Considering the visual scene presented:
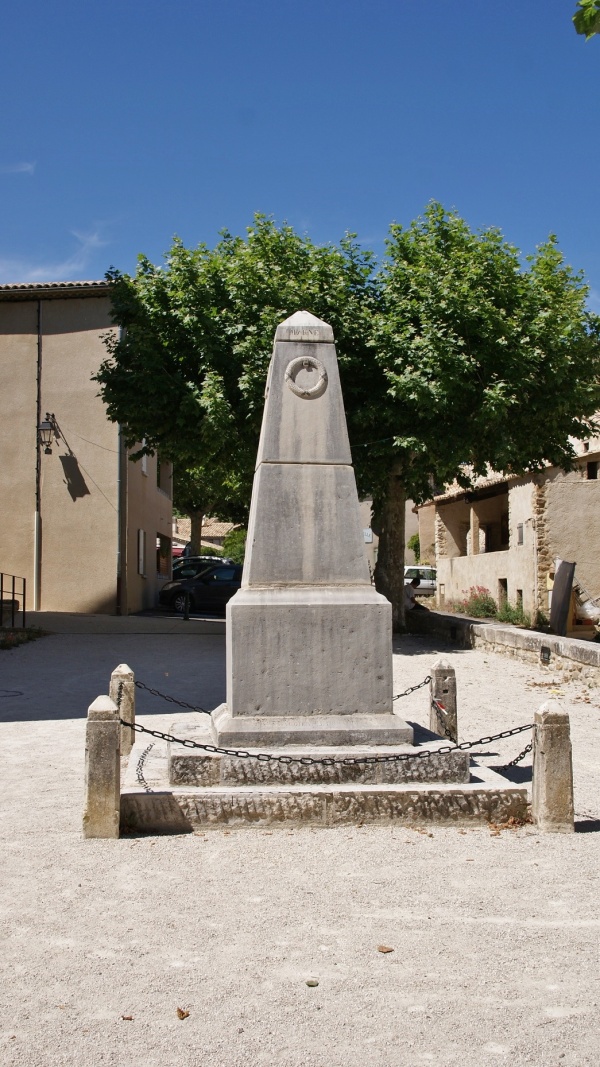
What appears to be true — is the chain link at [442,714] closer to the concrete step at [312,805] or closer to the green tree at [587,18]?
the concrete step at [312,805]

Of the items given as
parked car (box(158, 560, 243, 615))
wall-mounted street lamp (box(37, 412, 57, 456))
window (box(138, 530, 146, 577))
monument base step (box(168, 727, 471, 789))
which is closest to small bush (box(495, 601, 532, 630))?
parked car (box(158, 560, 243, 615))

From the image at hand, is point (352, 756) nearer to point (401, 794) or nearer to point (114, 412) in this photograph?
point (401, 794)

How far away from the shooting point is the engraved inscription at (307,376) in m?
5.92

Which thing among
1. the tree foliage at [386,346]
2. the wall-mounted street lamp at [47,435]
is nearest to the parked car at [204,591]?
the wall-mounted street lamp at [47,435]

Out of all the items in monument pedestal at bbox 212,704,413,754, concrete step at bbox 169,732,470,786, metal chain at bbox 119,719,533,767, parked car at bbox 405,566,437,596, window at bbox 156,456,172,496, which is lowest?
concrete step at bbox 169,732,470,786

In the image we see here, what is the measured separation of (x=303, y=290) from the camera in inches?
629

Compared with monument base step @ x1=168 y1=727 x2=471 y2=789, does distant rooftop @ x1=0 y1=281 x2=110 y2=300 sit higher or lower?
higher

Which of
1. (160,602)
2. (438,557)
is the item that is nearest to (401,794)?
(160,602)

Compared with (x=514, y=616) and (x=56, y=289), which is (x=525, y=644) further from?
(x=56, y=289)

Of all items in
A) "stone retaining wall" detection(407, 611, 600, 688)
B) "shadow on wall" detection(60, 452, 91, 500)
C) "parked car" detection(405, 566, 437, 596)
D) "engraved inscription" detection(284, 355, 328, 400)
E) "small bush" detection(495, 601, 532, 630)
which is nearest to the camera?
"engraved inscription" detection(284, 355, 328, 400)

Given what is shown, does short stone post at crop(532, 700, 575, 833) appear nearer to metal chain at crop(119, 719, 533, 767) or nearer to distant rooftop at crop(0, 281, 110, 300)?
metal chain at crop(119, 719, 533, 767)

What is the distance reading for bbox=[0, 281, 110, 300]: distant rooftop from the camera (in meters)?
22.2

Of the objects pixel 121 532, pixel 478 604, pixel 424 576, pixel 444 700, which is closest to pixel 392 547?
pixel 478 604

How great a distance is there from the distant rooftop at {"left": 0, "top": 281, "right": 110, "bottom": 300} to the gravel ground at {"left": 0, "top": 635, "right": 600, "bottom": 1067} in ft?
60.7
